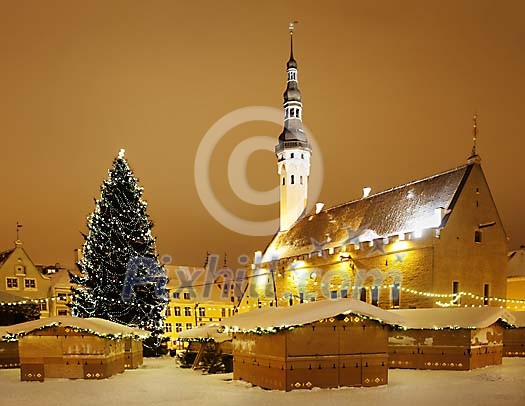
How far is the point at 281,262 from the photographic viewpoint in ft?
134

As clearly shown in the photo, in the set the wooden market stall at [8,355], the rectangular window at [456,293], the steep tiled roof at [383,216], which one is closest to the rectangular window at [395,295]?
the rectangular window at [456,293]

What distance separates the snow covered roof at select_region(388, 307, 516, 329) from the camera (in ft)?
68.8

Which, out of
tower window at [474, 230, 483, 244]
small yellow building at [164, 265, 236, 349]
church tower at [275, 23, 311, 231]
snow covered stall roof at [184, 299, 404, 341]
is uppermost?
church tower at [275, 23, 311, 231]

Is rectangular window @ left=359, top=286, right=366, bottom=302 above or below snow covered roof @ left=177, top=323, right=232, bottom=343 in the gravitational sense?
above

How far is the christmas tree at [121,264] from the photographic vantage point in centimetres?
3014

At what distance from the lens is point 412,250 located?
95.3 feet

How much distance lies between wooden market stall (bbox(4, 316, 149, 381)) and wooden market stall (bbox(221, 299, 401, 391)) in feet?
20.5

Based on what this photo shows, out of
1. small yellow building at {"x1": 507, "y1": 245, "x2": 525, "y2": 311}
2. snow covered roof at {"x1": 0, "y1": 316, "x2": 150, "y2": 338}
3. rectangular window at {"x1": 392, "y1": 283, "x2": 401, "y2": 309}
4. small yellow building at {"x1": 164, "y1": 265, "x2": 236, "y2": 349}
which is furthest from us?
small yellow building at {"x1": 164, "y1": 265, "x2": 236, "y2": 349}

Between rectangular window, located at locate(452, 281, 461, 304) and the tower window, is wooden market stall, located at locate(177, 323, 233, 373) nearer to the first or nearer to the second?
rectangular window, located at locate(452, 281, 461, 304)

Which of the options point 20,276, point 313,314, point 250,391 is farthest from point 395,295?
point 20,276

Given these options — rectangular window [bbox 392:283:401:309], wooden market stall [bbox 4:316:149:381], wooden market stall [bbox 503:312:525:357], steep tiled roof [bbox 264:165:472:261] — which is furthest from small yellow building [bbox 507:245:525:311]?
wooden market stall [bbox 4:316:149:381]

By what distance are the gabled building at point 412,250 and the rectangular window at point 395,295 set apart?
2.1 inches

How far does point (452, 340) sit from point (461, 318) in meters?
0.96

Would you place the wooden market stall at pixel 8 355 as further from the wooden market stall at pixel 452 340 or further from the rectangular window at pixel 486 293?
the rectangular window at pixel 486 293
